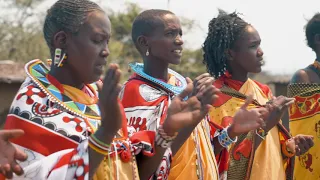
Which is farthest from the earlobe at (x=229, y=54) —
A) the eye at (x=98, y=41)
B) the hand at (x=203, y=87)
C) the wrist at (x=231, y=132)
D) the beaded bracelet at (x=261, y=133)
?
the eye at (x=98, y=41)

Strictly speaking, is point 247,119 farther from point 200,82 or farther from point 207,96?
point 207,96

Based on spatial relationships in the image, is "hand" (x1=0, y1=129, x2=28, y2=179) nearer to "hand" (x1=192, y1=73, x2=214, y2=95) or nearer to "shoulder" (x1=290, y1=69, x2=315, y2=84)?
"hand" (x1=192, y1=73, x2=214, y2=95)

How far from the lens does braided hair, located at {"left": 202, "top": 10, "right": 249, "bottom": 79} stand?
18.8ft

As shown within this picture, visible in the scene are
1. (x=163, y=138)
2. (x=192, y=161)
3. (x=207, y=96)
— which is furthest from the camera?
(x=192, y=161)

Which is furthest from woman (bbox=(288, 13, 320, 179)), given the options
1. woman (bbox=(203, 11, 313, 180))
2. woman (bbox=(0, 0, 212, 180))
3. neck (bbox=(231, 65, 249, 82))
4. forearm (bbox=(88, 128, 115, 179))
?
forearm (bbox=(88, 128, 115, 179))

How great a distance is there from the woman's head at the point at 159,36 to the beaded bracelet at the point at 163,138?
1.33m

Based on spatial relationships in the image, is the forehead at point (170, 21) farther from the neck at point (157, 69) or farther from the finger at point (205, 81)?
the finger at point (205, 81)

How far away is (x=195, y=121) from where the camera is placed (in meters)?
3.67

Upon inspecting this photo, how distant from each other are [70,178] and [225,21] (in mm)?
2925

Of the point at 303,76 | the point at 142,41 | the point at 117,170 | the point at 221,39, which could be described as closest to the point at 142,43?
the point at 142,41

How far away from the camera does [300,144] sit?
551cm

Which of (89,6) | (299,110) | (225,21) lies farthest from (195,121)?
(299,110)

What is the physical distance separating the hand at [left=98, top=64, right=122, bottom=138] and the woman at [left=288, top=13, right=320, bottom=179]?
346 cm

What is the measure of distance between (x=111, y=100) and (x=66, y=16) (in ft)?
2.87
